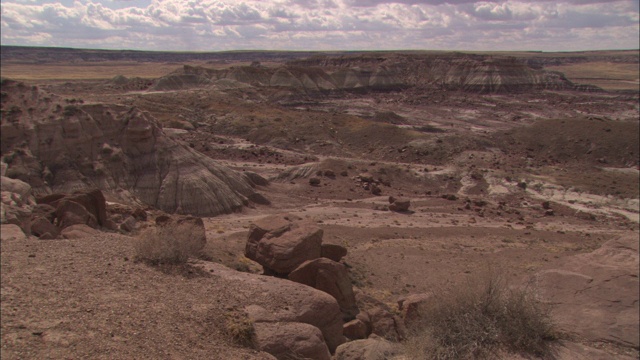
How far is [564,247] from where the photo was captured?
84.1 feet

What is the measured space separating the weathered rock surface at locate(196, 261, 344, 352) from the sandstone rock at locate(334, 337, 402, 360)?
3.51ft

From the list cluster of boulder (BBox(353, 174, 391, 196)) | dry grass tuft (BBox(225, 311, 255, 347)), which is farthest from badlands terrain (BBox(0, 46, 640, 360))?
cluster of boulder (BBox(353, 174, 391, 196))

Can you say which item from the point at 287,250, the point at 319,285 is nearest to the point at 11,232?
the point at 287,250

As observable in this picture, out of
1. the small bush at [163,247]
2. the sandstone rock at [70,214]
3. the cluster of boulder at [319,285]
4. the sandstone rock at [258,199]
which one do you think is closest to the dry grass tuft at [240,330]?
the cluster of boulder at [319,285]

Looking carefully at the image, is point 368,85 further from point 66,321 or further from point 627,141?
point 66,321

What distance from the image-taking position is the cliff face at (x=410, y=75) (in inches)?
3738

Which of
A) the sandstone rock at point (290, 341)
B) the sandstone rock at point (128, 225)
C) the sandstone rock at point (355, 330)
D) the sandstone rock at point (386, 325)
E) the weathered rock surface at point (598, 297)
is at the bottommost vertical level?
the sandstone rock at point (386, 325)

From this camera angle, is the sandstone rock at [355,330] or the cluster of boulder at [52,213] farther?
the cluster of boulder at [52,213]

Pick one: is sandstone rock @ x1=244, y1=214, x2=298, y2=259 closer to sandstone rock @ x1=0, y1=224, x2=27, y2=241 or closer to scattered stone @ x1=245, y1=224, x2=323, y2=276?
scattered stone @ x1=245, y1=224, x2=323, y2=276

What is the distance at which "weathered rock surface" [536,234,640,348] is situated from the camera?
9.29m

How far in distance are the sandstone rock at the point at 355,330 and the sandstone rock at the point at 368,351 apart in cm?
240

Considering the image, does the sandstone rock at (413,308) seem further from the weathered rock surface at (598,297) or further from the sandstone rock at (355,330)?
the weathered rock surface at (598,297)

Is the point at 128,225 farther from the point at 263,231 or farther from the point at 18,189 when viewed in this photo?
the point at 263,231

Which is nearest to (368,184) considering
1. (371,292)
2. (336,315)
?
(371,292)
